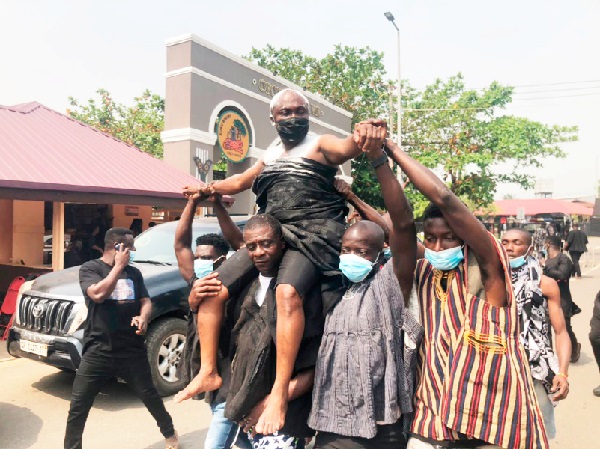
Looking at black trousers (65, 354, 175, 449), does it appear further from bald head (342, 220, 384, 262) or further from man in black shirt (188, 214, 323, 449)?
bald head (342, 220, 384, 262)

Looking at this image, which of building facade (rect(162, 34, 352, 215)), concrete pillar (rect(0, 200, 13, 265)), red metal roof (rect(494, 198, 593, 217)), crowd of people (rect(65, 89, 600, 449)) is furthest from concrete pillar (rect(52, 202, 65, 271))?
red metal roof (rect(494, 198, 593, 217))

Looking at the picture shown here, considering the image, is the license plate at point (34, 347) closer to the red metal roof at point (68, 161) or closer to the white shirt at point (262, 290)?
the red metal roof at point (68, 161)

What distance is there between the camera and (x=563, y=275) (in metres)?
7.20

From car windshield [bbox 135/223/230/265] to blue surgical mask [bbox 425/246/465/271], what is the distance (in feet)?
14.3

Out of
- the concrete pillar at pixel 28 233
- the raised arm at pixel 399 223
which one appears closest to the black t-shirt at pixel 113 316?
the raised arm at pixel 399 223

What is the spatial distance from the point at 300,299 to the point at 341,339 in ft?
0.80

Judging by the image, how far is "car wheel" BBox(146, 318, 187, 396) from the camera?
17.4 feet

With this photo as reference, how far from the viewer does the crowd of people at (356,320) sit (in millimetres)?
1984

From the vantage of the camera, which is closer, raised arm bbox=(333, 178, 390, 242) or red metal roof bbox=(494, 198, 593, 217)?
raised arm bbox=(333, 178, 390, 242)

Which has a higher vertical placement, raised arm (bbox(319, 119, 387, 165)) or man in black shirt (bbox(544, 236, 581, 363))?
raised arm (bbox(319, 119, 387, 165))

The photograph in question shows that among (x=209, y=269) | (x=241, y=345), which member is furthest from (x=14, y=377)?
(x=241, y=345)

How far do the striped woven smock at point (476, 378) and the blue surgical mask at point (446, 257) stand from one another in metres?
0.04

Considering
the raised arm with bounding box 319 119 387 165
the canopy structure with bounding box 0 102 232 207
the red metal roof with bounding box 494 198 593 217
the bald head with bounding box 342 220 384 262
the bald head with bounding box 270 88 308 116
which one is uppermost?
the red metal roof with bounding box 494 198 593 217

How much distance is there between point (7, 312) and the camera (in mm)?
8078
